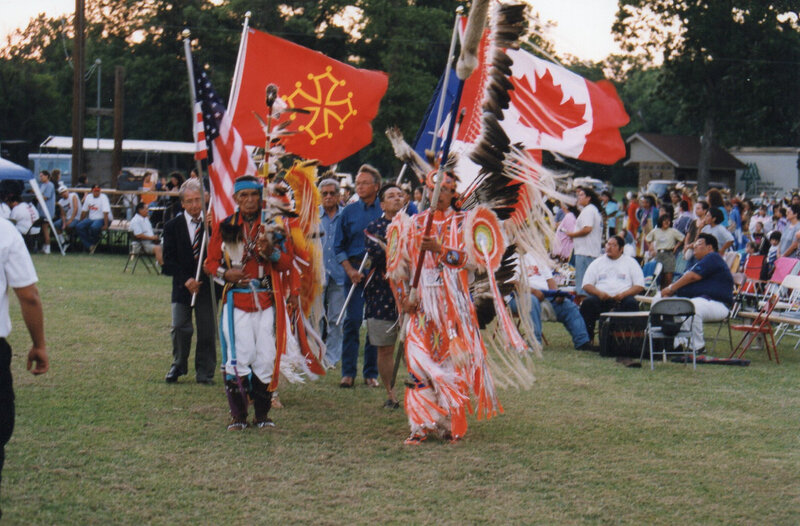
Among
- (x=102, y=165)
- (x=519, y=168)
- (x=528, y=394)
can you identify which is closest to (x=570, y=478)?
(x=519, y=168)

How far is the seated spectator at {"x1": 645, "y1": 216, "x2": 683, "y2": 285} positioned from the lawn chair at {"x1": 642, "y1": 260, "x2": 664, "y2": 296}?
0.28ft

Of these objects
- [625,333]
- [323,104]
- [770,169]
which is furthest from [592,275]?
Result: [770,169]

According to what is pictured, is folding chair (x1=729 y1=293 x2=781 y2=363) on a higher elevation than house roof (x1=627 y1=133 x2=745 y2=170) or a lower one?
lower

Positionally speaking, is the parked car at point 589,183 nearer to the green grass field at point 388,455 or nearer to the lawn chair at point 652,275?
the lawn chair at point 652,275

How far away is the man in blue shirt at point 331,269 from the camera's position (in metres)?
8.14

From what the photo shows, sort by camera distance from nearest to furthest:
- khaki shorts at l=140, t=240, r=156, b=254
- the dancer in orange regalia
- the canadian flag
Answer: the dancer in orange regalia, the canadian flag, khaki shorts at l=140, t=240, r=156, b=254

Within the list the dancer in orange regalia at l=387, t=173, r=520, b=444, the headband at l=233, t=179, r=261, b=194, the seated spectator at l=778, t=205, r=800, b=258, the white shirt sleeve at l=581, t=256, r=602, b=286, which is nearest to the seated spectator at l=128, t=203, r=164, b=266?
the white shirt sleeve at l=581, t=256, r=602, b=286

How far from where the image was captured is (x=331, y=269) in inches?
323

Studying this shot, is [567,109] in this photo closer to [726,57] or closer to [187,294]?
[187,294]

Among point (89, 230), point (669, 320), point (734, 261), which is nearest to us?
point (669, 320)

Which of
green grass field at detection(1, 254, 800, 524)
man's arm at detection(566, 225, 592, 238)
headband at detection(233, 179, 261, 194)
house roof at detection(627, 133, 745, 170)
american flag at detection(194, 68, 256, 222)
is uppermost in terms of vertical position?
house roof at detection(627, 133, 745, 170)

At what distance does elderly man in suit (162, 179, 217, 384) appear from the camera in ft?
25.0

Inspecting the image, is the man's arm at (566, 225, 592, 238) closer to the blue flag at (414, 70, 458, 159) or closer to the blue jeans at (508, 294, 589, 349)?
the blue jeans at (508, 294, 589, 349)

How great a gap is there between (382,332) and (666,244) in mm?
7687
